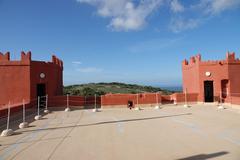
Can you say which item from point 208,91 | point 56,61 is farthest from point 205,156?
point 56,61

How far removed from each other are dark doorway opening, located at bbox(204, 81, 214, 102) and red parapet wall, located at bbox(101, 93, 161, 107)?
15.9 feet

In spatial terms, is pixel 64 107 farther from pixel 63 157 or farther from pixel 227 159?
pixel 227 159

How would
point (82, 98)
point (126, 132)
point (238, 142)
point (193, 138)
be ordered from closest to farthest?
point (238, 142), point (193, 138), point (126, 132), point (82, 98)

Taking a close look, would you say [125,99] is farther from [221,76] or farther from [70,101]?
[221,76]

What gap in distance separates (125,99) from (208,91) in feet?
26.6

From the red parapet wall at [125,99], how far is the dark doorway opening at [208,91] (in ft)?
15.9

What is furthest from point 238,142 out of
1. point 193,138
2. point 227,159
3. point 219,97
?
point 219,97

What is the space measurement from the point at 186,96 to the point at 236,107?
4696 millimetres

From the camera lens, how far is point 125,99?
875 inches

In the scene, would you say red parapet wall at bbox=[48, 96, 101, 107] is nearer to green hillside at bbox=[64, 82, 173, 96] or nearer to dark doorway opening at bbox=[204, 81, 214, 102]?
dark doorway opening at bbox=[204, 81, 214, 102]

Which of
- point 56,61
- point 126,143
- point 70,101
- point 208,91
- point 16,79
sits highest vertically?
point 56,61

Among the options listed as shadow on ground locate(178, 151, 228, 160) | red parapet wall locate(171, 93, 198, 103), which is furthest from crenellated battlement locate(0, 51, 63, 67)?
shadow on ground locate(178, 151, 228, 160)

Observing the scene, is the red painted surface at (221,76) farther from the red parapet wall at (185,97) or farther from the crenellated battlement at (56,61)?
the crenellated battlement at (56,61)

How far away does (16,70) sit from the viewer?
19.9 m
